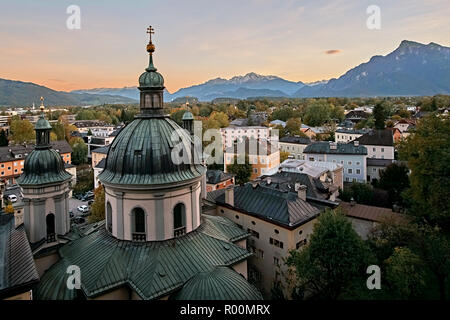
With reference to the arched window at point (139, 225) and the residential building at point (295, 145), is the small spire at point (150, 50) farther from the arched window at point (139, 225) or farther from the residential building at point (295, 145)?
the residential building at point (295, 145)

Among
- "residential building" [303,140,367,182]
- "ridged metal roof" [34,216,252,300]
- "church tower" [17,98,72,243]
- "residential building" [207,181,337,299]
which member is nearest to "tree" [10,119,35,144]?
"residential building" [303,140,367,182]

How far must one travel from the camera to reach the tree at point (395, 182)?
138 feet

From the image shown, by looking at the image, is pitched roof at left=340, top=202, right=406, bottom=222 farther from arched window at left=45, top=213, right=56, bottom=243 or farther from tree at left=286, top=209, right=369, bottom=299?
arched window at left=45, top=213, right=56, bottom=243

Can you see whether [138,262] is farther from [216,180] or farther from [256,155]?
[256,155]

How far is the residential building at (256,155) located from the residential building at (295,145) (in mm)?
17004

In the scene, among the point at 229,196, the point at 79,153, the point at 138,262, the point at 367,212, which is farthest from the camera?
the point at 79,153

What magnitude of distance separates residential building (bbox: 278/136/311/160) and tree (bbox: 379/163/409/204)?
33.2m

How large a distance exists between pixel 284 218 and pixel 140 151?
11.8 meters

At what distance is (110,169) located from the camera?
17875 mm

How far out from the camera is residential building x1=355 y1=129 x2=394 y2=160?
216 ft

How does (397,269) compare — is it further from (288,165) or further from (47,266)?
(288,165)

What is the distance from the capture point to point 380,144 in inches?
2618

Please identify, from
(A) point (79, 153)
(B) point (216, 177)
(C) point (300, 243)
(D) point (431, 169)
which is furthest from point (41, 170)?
(A) point (79, 153)

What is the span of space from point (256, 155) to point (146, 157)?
1775 inches
